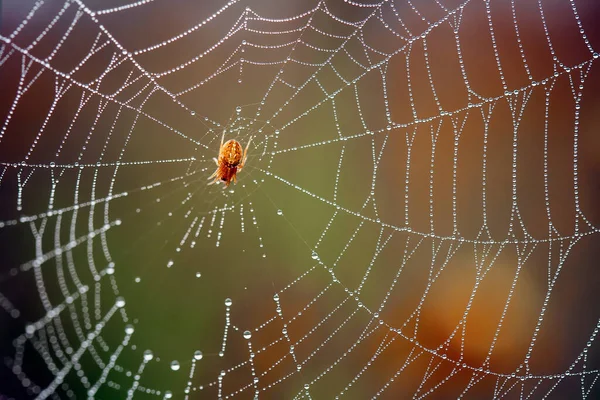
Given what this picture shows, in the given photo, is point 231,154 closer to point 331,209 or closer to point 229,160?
point 229,160

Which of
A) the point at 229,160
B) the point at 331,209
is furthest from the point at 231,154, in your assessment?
the point at 331,209

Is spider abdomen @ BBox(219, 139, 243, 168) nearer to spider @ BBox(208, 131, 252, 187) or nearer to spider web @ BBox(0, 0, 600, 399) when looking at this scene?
spider @ BBox(208, 131, 252, 187)

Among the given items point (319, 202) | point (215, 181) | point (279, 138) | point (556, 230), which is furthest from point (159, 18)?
point (556, 230)

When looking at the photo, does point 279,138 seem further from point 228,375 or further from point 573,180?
point 573,180

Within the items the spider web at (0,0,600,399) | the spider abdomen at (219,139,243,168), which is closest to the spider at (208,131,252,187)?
the spider abdomen at (219,139,243,168)

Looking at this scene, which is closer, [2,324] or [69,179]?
[2,324]

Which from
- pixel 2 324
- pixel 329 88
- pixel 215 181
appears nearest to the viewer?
pixel 215 181

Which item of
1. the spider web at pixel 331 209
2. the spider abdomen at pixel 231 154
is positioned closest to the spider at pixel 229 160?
the spider abdomen at pixel 231 154
